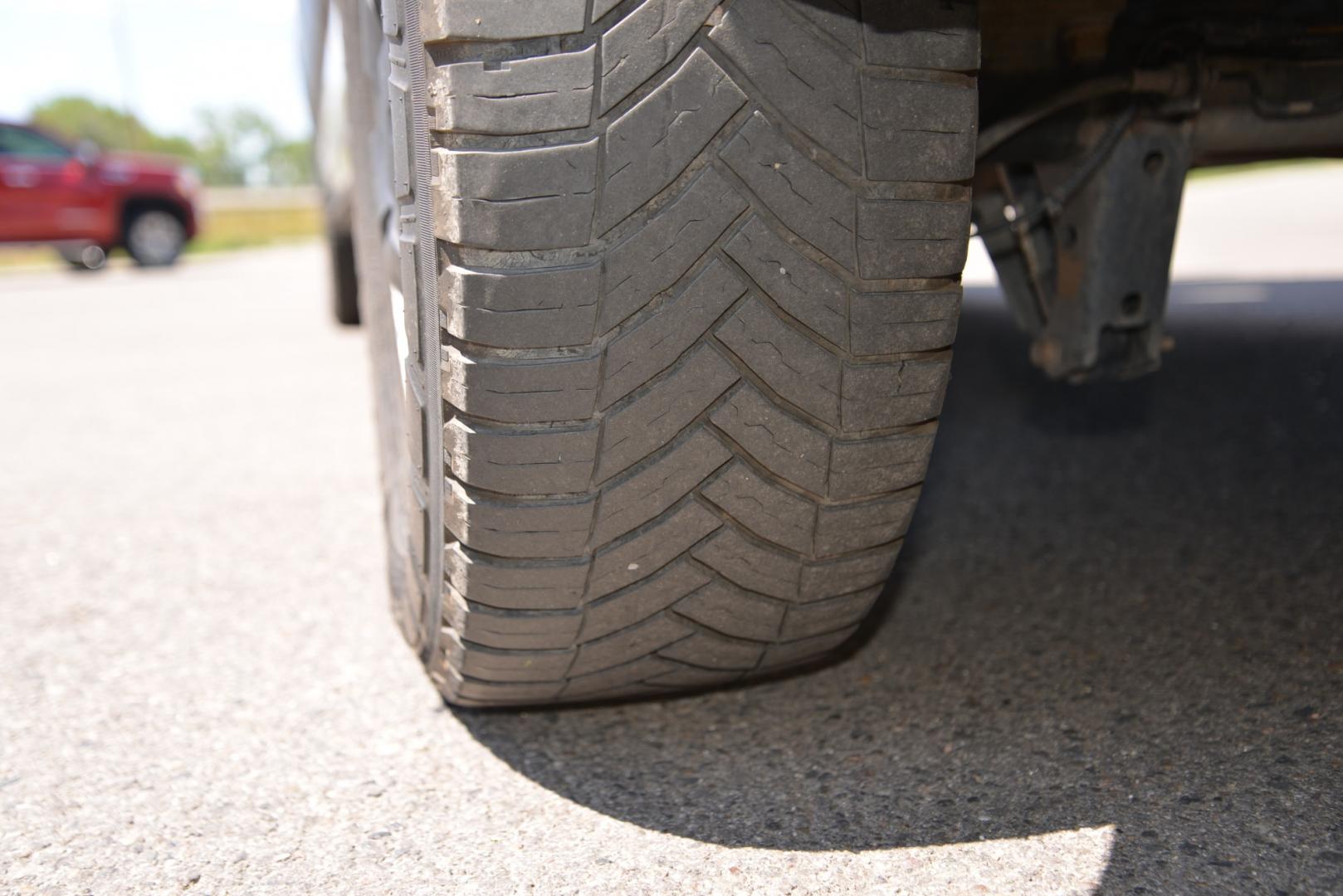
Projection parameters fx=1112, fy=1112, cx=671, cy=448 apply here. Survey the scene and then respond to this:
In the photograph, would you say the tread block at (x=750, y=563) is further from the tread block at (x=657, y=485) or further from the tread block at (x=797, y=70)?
the tread block at (x=797, y=70)

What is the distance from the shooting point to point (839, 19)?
1.10 metres

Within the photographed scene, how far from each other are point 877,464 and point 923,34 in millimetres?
459

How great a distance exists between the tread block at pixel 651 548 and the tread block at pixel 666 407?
99 millimetres

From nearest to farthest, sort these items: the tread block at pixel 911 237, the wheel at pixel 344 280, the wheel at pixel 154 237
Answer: the tread block at pixel 911 237
the wheel at pixel 344 280
the wheel at pixel 154 237

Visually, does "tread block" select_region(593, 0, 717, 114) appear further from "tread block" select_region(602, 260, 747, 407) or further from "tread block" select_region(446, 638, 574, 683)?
"tread block" select_region(446, 638, 574, 683)

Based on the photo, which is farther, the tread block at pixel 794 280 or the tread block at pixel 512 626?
the tread block at pixel 512 626

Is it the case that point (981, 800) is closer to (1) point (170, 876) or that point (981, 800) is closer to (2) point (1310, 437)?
(1) point (170, 876)

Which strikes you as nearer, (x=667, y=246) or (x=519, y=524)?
(x=667, y=246)

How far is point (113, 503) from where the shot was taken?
2.76 m

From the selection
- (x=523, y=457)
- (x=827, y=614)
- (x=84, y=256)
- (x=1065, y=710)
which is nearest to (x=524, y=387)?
(x=523, y=457)

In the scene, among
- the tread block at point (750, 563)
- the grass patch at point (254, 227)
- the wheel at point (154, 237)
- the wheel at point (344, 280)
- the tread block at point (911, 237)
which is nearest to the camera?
the tread block at point (911, 237)

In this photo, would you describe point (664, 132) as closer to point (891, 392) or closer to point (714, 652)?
point (891, 392)

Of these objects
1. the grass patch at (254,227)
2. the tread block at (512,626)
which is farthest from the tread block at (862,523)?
the grass patch at (254,227)

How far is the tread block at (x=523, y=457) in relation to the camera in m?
1.17
